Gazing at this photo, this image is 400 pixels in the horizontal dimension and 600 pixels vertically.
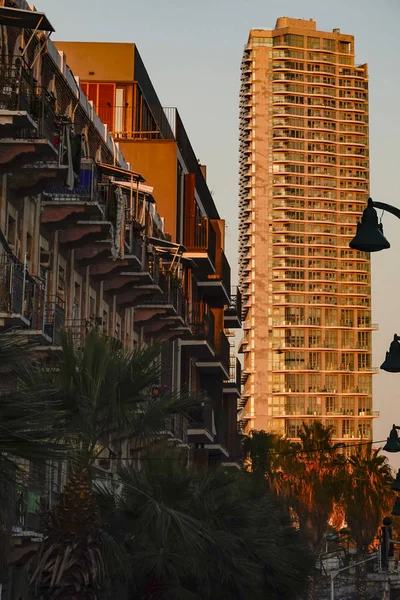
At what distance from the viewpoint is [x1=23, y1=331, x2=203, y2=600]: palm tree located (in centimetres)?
2605

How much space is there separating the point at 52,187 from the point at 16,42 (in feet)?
13.7

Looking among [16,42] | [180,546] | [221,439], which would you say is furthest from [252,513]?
[221,439]

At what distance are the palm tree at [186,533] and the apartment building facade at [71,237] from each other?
2.00 m

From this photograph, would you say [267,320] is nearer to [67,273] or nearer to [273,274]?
[273,274]

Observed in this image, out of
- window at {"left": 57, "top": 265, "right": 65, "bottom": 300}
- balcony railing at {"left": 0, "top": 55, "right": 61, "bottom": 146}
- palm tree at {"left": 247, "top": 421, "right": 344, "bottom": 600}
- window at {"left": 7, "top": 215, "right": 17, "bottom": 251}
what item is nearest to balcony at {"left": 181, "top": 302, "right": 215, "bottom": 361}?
palm tree at {"left": 247, "top": 421, "right": 344, "bottom": 600}

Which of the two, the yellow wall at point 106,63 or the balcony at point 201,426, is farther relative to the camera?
the balcony at point 201,426

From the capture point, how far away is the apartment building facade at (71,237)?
28.5m

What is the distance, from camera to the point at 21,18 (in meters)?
26.6

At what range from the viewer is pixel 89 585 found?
1025 inches

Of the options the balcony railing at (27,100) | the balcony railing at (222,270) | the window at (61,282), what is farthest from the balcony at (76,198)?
Answer: the balcony railing at (222,270)

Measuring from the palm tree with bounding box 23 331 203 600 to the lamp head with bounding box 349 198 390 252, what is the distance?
24.9 ft

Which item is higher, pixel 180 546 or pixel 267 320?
pixel 267 320

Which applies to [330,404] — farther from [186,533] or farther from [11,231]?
[186,533]

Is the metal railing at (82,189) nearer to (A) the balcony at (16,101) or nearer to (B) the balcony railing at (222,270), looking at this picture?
(A) the balcony at (16,101)
